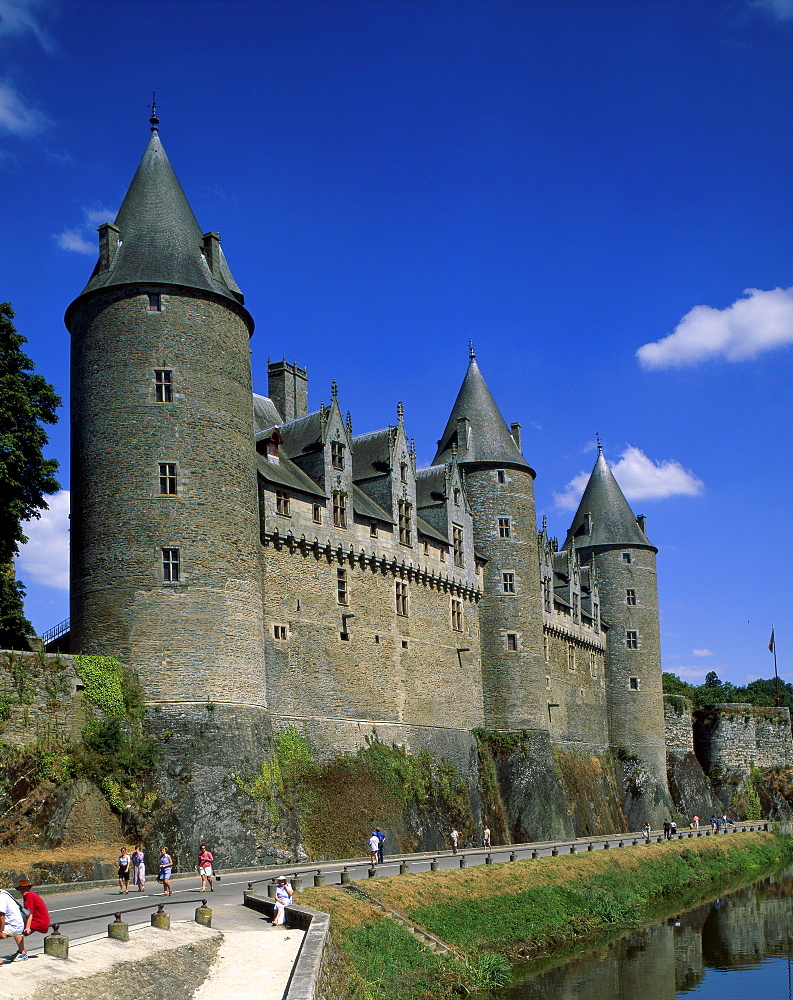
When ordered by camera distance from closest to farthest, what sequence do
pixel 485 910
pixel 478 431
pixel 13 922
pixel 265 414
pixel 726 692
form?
pixel 13 922
pixel 485 910
pixel 265 414
pixel 478 431
pixel 726 692

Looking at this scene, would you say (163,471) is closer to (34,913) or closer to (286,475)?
(286,475)

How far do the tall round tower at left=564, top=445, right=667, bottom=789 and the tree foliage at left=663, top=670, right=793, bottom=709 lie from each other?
40.0 ft

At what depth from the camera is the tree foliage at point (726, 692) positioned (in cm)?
11312

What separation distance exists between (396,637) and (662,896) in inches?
598

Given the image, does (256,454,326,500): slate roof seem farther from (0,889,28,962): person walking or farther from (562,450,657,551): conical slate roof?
(562,450,657,551): conical slate roof

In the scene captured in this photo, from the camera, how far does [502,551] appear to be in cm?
5778

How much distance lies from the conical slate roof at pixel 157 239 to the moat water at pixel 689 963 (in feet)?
80.8

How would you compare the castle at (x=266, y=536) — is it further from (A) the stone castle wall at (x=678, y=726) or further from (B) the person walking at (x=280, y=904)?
(A) the stone castle wall at (x=678, y=726)

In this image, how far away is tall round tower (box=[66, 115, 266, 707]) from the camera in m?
36.0

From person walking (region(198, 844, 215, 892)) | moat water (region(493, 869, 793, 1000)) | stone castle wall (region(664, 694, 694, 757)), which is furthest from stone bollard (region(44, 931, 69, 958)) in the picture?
stone castle wall (region(664, 694, 694, 757))

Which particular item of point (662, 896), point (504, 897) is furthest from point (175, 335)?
point (662, 896)

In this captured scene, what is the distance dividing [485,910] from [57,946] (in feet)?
58.8

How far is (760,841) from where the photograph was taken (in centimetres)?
6281

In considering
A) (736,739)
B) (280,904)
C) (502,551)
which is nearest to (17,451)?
(280,904)
